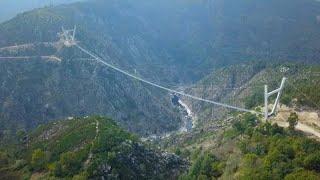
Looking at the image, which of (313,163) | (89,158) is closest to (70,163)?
(89,158)

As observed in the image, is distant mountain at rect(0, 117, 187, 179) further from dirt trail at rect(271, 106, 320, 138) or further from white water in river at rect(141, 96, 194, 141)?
white water in river at rect(141, 96, 194, 141)

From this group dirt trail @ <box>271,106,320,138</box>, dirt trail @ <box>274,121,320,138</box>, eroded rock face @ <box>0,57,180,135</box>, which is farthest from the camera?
eroded rock face @ <box>0,57,180,135</box>

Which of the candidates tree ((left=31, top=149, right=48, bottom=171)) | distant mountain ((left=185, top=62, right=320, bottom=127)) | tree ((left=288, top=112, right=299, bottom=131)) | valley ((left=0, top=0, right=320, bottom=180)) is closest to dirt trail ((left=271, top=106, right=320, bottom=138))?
valley ((left=0, top=0, right=320, bottom=180))

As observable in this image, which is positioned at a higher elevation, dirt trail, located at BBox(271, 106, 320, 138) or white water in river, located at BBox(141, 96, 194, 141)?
dirt trail, located at BBox(271, 106, 320, 138)

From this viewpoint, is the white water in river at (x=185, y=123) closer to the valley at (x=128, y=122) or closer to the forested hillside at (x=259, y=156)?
the valley at (x=128, y=122)

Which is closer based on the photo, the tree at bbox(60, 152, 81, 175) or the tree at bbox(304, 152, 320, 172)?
the tree at bbox(304, 152, 320, 172)

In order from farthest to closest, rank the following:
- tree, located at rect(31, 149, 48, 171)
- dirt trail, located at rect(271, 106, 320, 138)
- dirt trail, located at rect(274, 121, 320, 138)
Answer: dirt trail, located at rect(271, 106, 320, 138) → dirt trail, located at rect(274, 121, 320, 138) → tree, located at rect(31, 149, 48, 171)

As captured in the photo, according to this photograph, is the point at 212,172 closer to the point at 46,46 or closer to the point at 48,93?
the point at 48,93

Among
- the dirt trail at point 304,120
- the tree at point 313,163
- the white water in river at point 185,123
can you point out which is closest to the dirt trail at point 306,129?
the dirt trail at point 304,120

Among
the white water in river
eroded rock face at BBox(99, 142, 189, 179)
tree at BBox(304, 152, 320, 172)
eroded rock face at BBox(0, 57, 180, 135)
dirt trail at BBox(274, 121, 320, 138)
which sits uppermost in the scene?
tree at BBox(304, 152, 320, 172)
